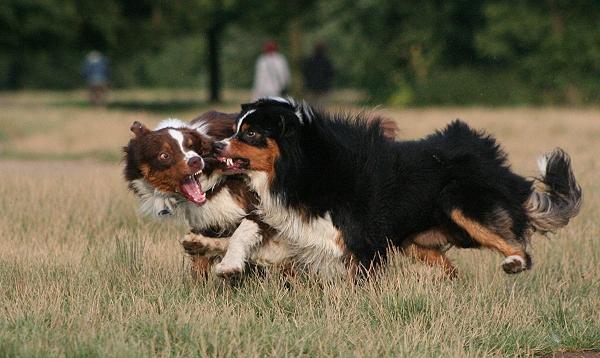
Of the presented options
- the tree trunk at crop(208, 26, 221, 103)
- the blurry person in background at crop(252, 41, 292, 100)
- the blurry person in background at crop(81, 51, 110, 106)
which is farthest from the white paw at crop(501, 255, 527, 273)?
the tree trunk at crop(208, 26, 221, 103)

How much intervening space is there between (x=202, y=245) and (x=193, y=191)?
41 cm

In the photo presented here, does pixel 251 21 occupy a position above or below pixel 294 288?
above

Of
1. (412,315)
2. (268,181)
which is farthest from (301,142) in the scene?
(412,315)

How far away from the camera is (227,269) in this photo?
5.62m

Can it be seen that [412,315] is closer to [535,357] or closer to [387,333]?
[387,333]

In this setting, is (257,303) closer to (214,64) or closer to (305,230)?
(305,230)

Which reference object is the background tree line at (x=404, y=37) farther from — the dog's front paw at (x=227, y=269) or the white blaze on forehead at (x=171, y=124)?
the dog's front paw at (x=227, y=269)

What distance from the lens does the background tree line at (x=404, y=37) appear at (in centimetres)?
2928

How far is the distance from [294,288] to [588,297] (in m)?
2.22

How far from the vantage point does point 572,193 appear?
22.3ft

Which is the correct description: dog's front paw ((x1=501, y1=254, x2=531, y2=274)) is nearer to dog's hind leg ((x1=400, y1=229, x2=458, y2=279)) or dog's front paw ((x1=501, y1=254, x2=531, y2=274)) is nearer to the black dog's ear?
dog's hind leg ((x1=400, y1=229, x2=458, y2=279))

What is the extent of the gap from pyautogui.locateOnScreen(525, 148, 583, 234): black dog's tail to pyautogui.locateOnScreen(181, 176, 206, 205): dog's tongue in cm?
270

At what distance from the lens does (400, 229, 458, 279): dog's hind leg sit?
654cm

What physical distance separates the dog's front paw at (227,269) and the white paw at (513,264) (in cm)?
201
